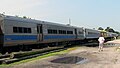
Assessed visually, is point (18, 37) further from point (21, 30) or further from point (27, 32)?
point (27, 32)

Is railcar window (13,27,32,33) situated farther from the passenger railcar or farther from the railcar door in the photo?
the railcar door

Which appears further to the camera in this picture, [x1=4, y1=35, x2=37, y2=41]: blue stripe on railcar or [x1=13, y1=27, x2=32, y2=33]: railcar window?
[x1=13, y1=27, x2=32, y2=33]: railcar window

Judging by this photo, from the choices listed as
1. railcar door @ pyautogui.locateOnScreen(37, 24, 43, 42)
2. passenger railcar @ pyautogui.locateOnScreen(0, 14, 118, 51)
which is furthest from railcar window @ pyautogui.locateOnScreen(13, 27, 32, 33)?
railcar door @ pyautogui.locateOnScreen(37, 24, 43, 42)

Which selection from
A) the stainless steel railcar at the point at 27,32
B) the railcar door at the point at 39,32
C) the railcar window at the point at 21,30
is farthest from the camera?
the railcar door at the point at 39,32

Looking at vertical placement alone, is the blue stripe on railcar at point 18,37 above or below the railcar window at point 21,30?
below

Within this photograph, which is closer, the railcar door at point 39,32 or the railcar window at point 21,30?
the railcar window at point 21,30

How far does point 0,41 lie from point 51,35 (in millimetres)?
12055

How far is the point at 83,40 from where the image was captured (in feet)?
177

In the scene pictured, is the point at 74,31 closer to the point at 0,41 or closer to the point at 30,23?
the point at 30,23

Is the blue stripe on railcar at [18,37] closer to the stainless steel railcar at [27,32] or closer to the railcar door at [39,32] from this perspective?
the stainless steel railcar at [27,32]

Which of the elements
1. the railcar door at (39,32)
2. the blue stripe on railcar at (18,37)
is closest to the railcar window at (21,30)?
the blue stripe on railcar at (18,37)

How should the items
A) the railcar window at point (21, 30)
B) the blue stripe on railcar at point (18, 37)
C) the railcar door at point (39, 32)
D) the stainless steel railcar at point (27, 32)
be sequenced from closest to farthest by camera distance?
1. the stainless steel railcar at point (27, 32)
2. the blue stripe on railcar at point (18, 37)
3. the railcar window at point (21, 30)
4. the railcar door at point (39, 32)

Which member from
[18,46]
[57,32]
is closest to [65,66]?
[18,46]

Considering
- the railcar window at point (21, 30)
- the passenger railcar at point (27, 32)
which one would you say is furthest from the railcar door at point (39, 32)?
the railcar window at point (21, 30)
